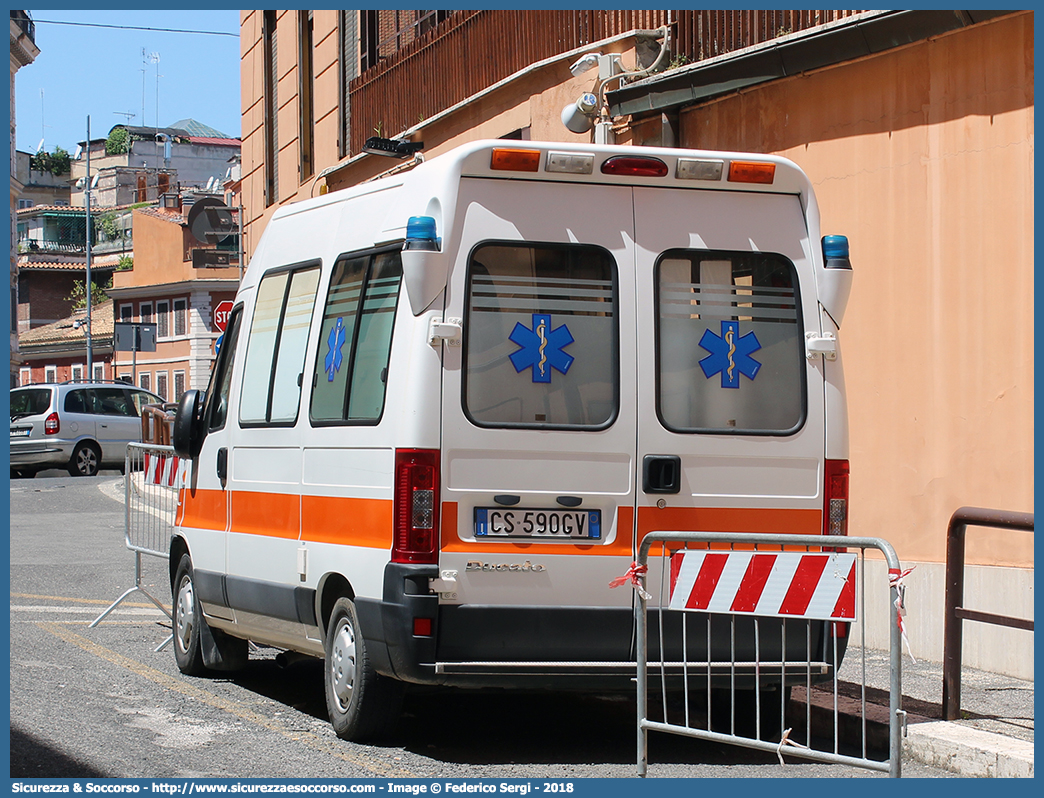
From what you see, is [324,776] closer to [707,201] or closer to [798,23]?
[707,201]

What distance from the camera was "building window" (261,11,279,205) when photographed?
75.7ft

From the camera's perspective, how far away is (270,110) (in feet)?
76.7

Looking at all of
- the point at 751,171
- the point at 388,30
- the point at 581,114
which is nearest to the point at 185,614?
the point at 751,171

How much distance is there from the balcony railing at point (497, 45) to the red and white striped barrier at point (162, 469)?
5278 mm

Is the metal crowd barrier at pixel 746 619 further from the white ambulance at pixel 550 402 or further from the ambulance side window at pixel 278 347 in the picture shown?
the ambulance side window at pixel 278 347

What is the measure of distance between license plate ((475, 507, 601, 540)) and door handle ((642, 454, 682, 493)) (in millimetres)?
254

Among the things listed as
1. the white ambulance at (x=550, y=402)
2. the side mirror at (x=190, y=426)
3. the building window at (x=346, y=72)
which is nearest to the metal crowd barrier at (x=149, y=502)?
the side mirror at (x=190, y=426)

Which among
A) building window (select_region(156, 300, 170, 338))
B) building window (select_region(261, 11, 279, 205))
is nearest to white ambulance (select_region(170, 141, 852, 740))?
building window (select_region(261, 11, 279, 205))

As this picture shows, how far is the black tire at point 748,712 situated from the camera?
691cm

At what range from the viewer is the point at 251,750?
6.51 meters

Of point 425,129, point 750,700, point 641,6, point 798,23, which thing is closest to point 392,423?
point 750,700

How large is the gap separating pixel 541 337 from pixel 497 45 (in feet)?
32.5

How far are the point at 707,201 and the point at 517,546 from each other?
175 centimetres

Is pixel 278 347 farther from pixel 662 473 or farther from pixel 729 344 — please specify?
pixel 729 344
